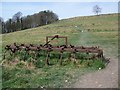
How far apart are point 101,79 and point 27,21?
75.2 m

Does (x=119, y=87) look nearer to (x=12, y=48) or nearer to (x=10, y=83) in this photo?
(x=10, y=83)

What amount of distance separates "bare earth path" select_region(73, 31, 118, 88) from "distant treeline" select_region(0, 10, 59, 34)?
6686 centimetres

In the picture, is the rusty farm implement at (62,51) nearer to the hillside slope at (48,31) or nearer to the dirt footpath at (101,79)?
the dirt footpath at (101,79)

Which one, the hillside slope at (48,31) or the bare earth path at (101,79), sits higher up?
the hillside slope at (48,31)

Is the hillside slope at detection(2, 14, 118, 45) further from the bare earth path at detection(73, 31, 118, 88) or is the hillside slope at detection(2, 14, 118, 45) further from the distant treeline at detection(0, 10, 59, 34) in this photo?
the distant treeline at detection(0, 10, 59, 34)

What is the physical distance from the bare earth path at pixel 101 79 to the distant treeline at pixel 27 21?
6686cm

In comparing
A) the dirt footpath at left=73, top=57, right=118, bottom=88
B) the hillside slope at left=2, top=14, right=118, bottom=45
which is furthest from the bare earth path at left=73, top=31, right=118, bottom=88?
the hillside slope at left=2, top=14, right=118, bottom=45

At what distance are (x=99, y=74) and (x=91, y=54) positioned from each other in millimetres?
2858

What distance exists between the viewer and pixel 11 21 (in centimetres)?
8262

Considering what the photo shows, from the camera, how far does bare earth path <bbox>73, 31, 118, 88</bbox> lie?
10.2 meters

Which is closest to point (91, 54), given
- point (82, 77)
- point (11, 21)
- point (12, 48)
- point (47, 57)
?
point (47, 57)

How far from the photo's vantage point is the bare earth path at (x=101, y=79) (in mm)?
10231

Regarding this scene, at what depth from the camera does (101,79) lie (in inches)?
437

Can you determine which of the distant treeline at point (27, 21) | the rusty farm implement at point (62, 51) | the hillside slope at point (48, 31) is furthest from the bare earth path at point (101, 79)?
the distant treeline at point (27, 21)
